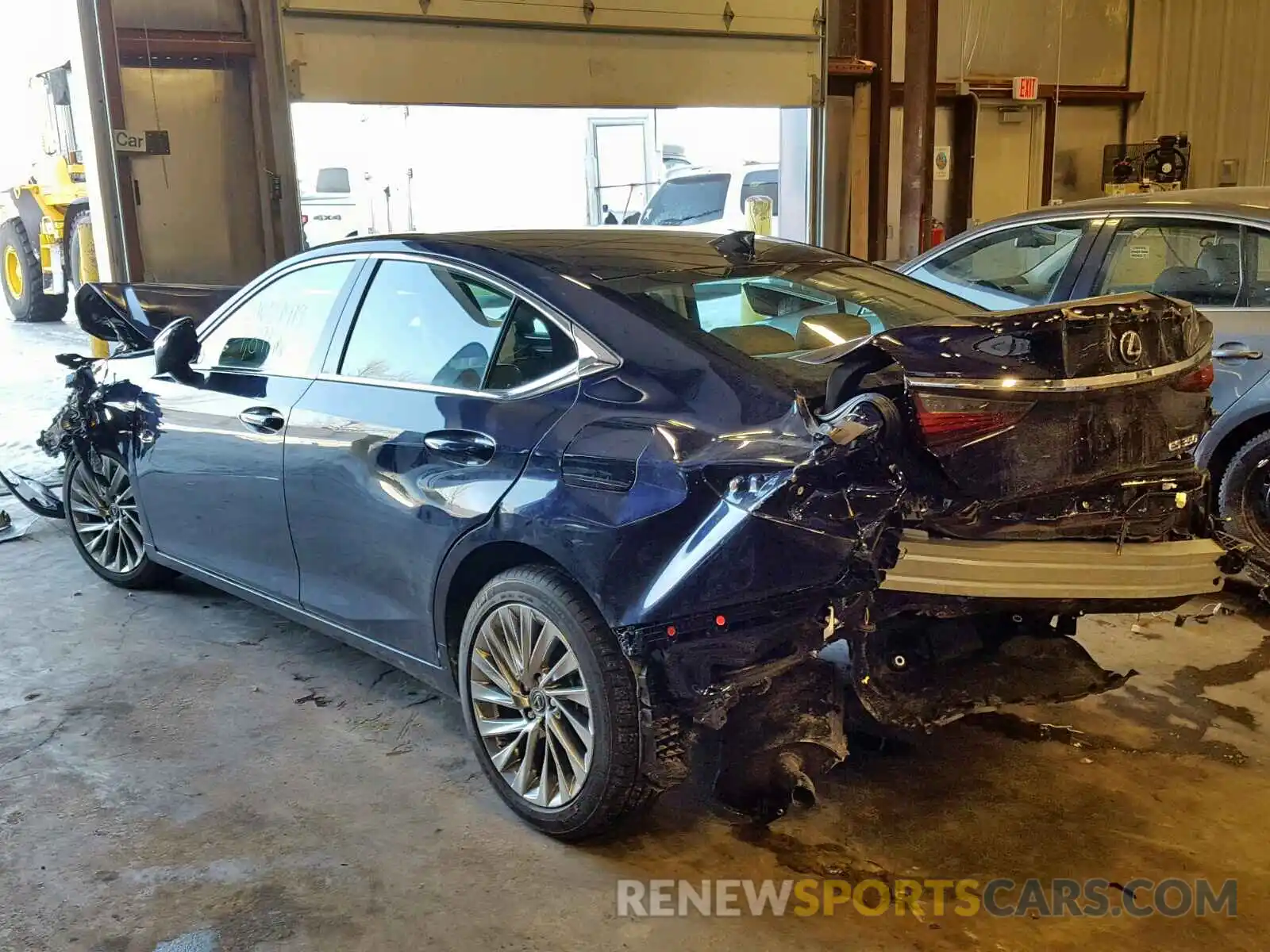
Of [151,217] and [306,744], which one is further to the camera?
[151,217]

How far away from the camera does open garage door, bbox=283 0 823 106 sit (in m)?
6.72

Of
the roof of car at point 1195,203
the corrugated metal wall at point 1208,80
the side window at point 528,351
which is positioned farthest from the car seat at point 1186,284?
the corrugated metal wall at point 1208,80

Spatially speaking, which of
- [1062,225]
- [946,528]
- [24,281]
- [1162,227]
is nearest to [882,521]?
[946,528]

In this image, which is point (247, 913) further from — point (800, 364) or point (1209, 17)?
point (1209, 17)

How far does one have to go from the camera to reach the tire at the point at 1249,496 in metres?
4.29

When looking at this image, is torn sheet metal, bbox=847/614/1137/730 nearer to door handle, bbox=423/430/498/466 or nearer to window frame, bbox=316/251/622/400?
window frame, bbox=316/251/622/400

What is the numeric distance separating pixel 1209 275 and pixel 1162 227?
0.90ft

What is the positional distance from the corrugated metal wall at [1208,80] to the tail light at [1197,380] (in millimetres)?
9625

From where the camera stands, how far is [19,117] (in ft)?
41.2

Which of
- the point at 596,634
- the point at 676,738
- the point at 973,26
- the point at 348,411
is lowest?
the point at 676,738

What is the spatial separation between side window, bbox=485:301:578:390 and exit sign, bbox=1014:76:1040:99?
359 inches

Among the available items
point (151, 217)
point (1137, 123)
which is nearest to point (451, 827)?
point (151, 217)

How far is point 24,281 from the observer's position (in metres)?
13.6

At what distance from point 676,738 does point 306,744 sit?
1383 millimetres
